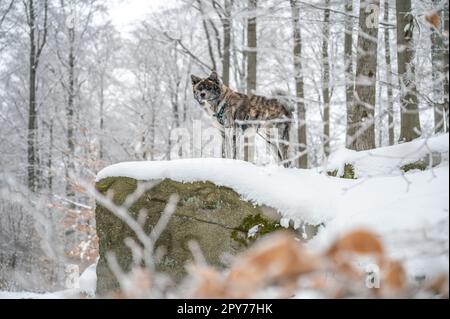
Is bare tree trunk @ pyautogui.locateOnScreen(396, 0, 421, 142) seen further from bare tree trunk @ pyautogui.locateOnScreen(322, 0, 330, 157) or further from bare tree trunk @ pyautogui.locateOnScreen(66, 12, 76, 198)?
bare tree trunk @ pyautogui.locateOnScreen(66, 12, 76, 198)

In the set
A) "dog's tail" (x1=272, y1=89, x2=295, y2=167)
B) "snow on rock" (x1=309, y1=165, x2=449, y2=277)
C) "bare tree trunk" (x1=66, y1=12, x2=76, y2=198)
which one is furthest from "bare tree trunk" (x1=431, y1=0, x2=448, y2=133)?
"bare tree trunk" (x1=66, y1=12, x2=76, y2=198)

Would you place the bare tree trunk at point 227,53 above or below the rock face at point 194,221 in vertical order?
above

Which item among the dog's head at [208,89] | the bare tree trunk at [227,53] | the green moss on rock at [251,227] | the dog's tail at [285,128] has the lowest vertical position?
the green moss on rock at [251,227]

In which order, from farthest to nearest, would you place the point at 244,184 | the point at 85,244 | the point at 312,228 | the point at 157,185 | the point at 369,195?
the point at 85,244, the point at 157,185, the point at 244,184, the point at 312,228, the point at 369,195

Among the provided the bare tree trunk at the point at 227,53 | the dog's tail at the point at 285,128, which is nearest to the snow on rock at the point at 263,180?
the dog's tail at the point at 285,128

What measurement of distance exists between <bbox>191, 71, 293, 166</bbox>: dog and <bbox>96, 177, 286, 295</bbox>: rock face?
1.95 m

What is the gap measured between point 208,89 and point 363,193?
393 cm

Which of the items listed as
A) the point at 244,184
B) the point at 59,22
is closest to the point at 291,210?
the point at 244,184

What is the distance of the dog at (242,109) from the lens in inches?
240

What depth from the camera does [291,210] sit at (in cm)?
384

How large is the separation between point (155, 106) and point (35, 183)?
5.32 metres

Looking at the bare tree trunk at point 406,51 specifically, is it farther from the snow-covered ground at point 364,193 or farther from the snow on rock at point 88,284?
the snow on rock at point 88,284

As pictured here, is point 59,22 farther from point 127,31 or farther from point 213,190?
point 213,190

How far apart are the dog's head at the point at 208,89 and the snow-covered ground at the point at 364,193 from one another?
2091 mm
